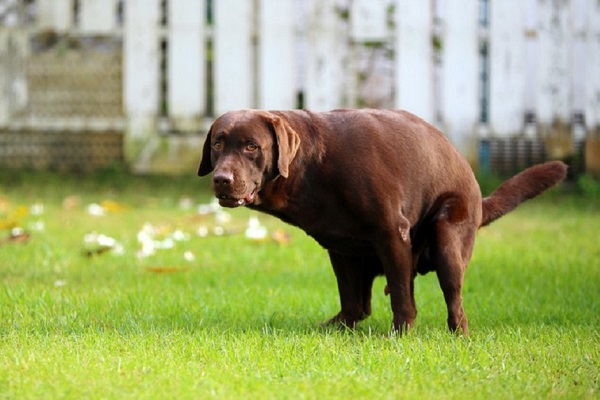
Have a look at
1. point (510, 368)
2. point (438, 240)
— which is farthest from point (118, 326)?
point (510, 368)

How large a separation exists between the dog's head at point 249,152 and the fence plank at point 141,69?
673cm

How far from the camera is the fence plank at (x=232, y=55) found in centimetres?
1120

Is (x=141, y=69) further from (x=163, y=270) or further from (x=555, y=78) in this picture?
(x=163, y=270)

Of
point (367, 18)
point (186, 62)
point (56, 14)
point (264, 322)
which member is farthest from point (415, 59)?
point (264, 322)

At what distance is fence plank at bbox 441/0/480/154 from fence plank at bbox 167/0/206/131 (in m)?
2.54

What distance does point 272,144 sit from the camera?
470 cm

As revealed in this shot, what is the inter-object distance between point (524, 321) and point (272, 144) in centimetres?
164

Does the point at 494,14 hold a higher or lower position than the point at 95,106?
higher

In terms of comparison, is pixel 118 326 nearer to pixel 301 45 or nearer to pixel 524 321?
pixel 524 321

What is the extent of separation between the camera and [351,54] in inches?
444

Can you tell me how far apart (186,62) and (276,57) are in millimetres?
941

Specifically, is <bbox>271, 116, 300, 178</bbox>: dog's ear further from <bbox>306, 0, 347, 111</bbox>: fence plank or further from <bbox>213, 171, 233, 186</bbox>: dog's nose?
<bbox>306, 0, 347, 111</bbox>: fence plank

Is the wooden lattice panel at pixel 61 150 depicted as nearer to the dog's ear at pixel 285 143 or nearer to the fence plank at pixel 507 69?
the fence plank at pixel 507 69

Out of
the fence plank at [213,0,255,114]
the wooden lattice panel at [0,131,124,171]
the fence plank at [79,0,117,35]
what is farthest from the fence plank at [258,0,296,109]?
the wooden lattice panel at [0,131,124,171]
